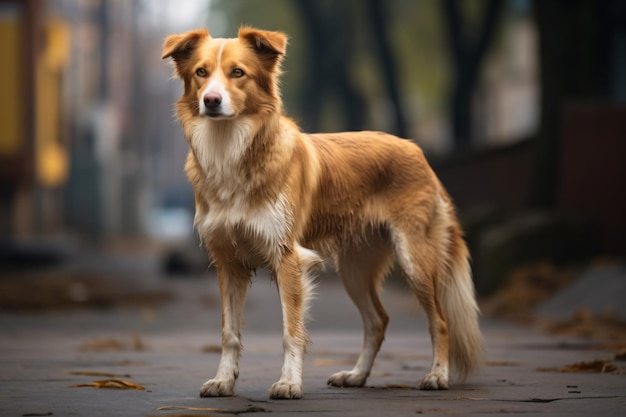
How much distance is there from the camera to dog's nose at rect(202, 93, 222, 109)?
6531 millimetres

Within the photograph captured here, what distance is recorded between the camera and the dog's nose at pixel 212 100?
21.4 ft

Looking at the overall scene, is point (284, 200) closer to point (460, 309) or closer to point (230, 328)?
point (230, 328)

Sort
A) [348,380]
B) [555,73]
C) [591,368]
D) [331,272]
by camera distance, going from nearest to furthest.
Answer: [348,380], [591,368], [555,73], [331,272]

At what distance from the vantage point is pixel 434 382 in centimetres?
727

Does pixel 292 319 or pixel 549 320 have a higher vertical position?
pixel 292 319

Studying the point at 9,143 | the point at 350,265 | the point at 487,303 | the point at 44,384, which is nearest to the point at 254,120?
the point at 350,265

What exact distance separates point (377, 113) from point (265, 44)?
4524 centimetres

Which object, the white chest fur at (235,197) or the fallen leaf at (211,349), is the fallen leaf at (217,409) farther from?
the fallen leaf at (211,349)

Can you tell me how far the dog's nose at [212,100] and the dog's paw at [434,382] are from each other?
200cm

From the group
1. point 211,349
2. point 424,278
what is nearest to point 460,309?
point 424,278

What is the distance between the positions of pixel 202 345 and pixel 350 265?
118 inches

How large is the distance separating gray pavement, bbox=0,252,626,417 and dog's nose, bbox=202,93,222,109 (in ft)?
4.90

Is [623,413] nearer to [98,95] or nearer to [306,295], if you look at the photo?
[306,295]

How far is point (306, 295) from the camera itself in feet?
22.8
